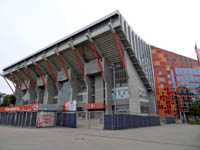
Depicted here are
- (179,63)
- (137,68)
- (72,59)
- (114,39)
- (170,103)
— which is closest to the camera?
(114,39)

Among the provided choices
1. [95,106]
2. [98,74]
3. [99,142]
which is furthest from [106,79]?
[99,142]

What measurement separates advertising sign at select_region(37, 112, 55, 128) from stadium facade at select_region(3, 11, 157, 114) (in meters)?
1.85

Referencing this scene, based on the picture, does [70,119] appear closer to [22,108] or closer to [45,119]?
[45,119]

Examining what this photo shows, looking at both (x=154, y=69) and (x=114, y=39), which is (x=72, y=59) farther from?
(x=154, y=69)

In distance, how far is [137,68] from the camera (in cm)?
4003

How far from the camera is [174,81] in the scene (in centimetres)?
5100

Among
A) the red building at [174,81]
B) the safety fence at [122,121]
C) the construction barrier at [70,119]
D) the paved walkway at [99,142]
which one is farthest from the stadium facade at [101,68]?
the paved walkway at [99,142]

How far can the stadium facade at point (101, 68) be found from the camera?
34.1 m

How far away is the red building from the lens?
47906mm

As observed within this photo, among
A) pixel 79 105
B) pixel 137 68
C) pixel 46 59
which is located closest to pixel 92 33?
pixel 137 68

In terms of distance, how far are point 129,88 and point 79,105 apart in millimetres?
19011

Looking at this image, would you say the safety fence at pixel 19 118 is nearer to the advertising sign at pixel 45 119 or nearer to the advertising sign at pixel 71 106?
the advertising sign at pixel 45 119

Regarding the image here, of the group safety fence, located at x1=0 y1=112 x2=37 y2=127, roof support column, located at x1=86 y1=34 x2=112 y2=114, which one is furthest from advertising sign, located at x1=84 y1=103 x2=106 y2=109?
safety fence, located at x1=0 y1=112 x2=37 y2=127

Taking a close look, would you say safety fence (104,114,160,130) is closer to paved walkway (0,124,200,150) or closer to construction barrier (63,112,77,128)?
construction barrier (63,112,77,128)
